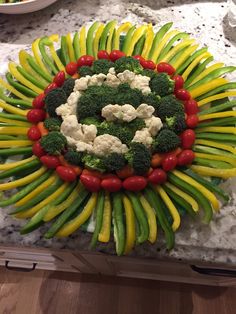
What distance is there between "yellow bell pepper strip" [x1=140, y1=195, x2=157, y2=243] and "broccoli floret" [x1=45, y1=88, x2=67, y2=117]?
33 cm

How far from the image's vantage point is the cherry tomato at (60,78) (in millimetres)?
968

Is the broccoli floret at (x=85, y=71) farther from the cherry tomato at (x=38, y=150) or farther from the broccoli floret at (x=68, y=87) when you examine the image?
the cherry tomato at (x=38, y=150)

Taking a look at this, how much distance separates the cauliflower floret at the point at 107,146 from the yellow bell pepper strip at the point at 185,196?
142 millimetres

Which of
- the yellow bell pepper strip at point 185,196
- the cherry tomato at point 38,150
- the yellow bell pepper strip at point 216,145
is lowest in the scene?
the yellow bell pepper strip at point 185,196

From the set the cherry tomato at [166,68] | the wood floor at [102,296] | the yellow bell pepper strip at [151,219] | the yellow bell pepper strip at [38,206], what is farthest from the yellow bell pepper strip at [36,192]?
the wood floor at [102,296]

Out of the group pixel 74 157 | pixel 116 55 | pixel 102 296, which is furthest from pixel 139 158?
pixel 102 296

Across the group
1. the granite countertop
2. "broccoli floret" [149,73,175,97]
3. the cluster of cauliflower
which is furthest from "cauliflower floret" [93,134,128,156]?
the granite countertop

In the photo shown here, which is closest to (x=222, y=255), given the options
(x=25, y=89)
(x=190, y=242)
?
(x=190, y=242)

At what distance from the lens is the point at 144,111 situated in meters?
→ 0.86

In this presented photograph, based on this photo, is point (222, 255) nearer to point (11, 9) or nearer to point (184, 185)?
point (184, 185)

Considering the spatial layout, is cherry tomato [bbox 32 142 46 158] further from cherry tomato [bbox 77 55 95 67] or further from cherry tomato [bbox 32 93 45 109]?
cherry tomato [bbox 77 55 95 67]

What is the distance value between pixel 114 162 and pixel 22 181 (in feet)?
0.79

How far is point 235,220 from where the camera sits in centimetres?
87

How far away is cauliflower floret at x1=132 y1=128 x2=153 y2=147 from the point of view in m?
0.83
